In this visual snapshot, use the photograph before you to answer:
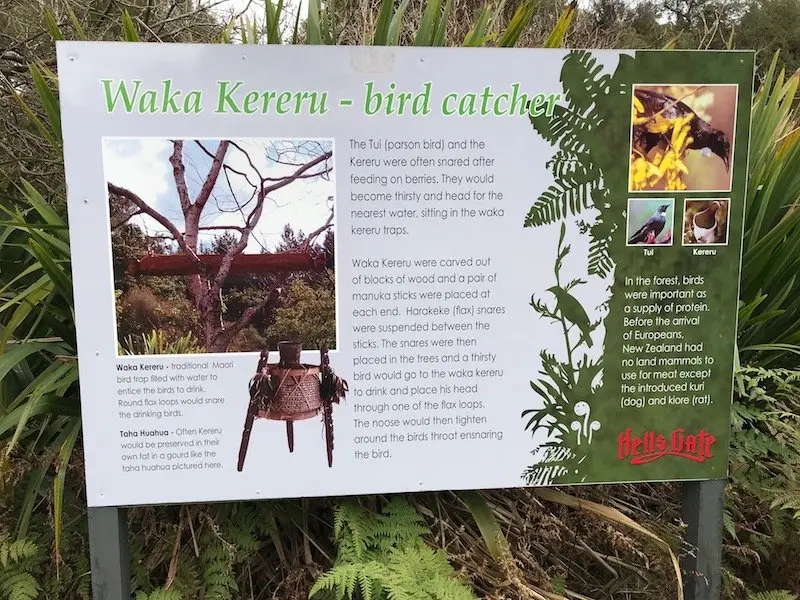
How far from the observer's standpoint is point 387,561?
80.0 inches

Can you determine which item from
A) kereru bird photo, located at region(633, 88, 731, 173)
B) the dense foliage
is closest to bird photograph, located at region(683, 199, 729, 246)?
kereru bird photo, located at region(633, 88, 731, 173)

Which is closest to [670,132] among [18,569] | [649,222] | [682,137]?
[682,137]

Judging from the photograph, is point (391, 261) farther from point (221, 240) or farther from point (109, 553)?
point (109, 553)

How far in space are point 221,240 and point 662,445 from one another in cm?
159

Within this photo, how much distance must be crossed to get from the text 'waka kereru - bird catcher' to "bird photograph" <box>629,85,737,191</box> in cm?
105

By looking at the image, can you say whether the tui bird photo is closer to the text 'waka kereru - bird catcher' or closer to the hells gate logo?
the hells gate logo

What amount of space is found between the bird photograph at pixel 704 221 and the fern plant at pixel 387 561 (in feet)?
4.36

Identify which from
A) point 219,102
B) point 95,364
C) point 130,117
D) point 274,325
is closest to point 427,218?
Result: point 274,325

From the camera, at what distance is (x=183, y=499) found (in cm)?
187

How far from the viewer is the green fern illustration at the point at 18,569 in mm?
1969

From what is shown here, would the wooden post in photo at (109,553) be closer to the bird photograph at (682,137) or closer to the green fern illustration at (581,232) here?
the green fern illustration at (581,232)

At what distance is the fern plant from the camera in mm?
1869

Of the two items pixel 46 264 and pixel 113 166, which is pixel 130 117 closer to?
pixel 113 166

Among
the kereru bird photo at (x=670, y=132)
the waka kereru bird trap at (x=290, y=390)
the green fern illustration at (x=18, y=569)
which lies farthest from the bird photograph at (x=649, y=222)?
the green fern illustration at (x=18, y=569)
